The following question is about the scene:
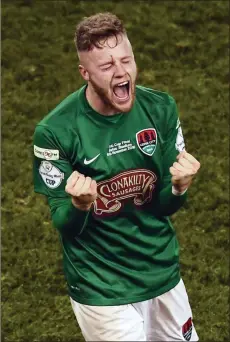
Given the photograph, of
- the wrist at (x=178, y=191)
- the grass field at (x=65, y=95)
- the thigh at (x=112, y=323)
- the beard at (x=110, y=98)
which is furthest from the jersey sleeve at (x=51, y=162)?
the grass field at (x=65, y=95)

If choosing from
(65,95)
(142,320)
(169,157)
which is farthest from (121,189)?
(65,95)

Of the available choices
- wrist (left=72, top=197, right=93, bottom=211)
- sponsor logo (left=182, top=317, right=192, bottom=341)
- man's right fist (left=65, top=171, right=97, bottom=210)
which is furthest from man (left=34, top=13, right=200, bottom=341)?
sponsor logo (left=182, top=317, right=192, bottom=341)

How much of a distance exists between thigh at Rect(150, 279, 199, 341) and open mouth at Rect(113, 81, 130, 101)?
4.08 ft

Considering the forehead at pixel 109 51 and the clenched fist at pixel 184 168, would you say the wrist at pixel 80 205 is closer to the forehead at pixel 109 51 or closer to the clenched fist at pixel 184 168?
the clenched fist at pixel 184 168

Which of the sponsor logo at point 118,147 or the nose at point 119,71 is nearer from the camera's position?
the nose at point 119,71

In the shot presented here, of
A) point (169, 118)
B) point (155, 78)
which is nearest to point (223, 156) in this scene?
point (155, 78)

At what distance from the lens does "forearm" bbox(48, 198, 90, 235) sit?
660 cm

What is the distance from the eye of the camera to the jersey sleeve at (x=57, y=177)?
665 centimetres

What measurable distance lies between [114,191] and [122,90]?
0.57 metres

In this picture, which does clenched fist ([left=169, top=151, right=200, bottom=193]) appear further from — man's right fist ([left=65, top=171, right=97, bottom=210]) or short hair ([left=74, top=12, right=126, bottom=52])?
short hair ([left=74, top=12, right=126, bottom=52])

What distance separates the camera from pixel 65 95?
478 inches

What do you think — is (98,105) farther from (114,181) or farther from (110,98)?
(114,181)

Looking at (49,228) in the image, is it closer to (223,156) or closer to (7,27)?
(223,156)

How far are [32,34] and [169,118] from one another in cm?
627
